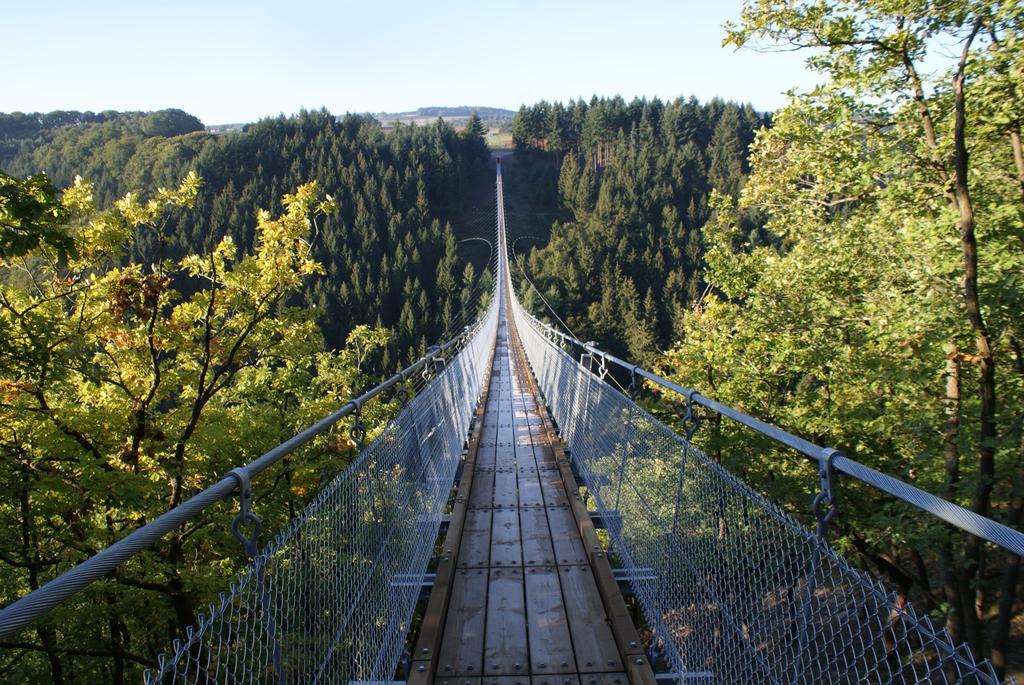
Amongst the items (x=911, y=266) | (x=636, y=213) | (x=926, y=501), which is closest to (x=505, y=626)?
(x=926, y=501)

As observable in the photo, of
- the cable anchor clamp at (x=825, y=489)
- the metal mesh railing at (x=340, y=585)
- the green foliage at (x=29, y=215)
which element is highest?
the green foliage at (x=29, y=215)

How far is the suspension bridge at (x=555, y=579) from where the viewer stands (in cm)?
142

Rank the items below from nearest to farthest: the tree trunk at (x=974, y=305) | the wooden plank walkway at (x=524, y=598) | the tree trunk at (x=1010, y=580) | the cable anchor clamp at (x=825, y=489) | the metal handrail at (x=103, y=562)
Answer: the metal handrail at (x=103, y=562) → the cable anchor clamp at (x=825, y=489) → the wooden plank walkway at (x=524, y=598) → the tree trunk at (x=1010, y=580) → the tree trunk at (x=974, y=305)

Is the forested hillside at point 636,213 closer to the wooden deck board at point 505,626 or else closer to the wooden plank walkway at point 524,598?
the wooden plank walkway at point 524,598

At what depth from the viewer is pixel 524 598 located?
3.42 metres

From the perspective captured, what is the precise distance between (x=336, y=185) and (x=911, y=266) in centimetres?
8172

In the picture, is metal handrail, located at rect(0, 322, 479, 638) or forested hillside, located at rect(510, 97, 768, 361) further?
forested hillside, located at rect(510, 97, 768, 361)

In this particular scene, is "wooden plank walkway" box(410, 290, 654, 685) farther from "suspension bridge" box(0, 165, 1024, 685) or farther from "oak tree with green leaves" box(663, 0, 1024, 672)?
"oak tree with green leaves" box(663, 0, 1024, 672)

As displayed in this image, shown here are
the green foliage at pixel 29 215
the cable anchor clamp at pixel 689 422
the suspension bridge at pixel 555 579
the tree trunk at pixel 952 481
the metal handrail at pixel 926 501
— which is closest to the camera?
the metal handrail at pixel 926 501

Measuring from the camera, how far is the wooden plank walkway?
9.07ft

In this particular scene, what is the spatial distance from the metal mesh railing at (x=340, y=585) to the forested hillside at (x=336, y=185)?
Result: 50.8 meters

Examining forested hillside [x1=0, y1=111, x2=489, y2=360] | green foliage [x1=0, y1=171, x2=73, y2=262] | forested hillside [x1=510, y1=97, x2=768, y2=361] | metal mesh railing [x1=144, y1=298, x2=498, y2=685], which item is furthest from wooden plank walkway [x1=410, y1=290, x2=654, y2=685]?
forested hillside [x1=0, y1=111, x2=489, y2=360]

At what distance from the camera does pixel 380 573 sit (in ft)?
9.12

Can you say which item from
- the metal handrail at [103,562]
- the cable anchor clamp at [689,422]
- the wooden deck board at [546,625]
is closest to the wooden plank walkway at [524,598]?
the wooden deck board at [546,625]
